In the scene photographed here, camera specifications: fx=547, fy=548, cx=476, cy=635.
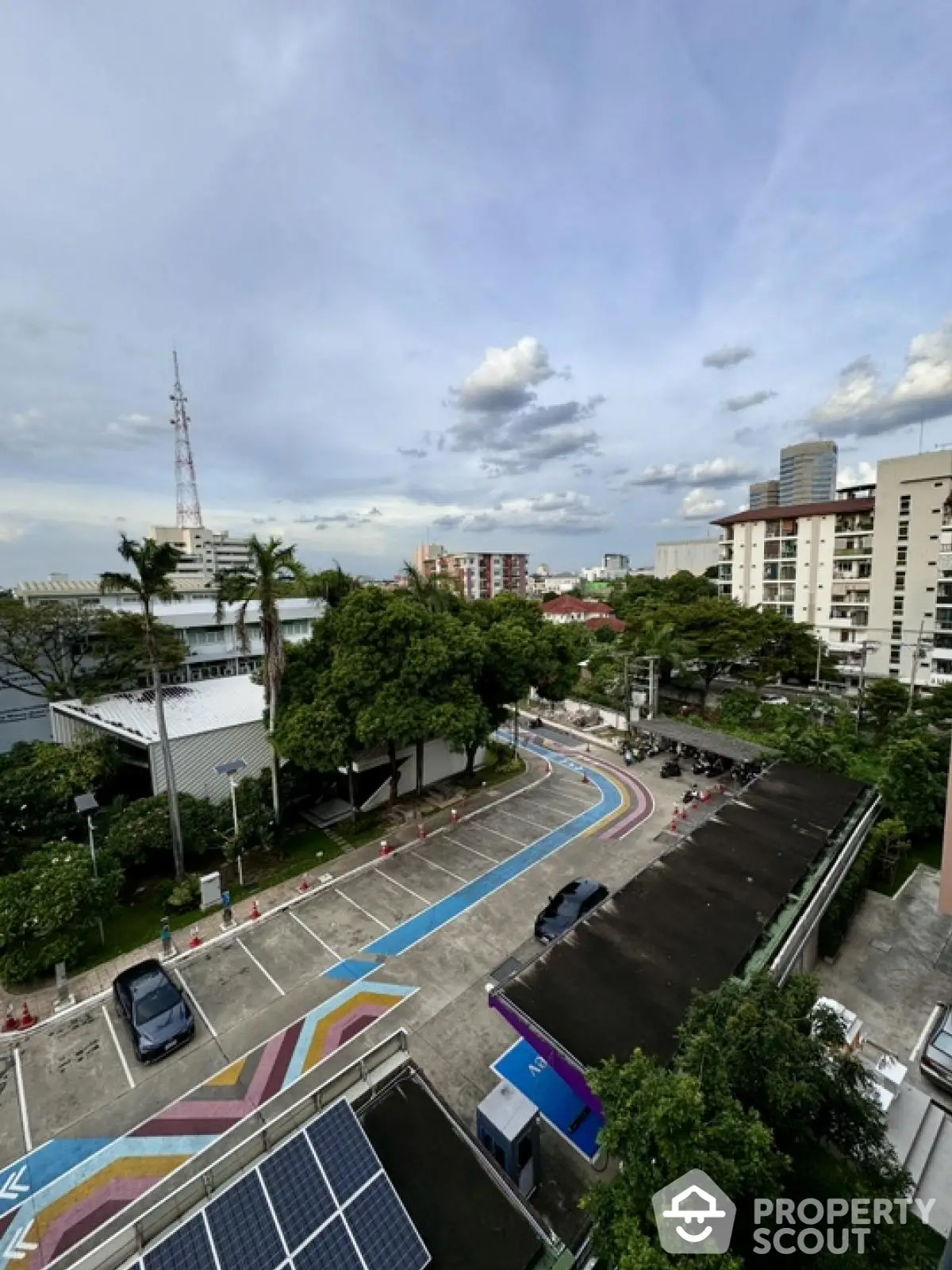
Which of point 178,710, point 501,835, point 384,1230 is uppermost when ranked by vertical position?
point 178,710

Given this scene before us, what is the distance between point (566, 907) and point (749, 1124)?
979 centimetres

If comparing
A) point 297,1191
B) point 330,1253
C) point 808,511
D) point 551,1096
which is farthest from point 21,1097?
point 808,511

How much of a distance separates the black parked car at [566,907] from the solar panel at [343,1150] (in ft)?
29.5

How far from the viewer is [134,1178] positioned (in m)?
9.66

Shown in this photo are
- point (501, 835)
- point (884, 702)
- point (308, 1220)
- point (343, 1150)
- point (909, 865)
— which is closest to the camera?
point (308, 1220)

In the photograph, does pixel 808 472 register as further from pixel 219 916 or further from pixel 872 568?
pixel 219 916

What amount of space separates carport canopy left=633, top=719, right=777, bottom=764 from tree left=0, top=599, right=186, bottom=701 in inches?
1027

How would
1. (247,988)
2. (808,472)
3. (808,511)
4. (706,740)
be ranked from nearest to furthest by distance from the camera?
(247,988) < (706,740) < (808,511) < (808,472)

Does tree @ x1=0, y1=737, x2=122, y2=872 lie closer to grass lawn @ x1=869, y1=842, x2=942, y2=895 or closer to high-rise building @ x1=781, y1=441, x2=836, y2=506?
grass lawn @ x1=869, y1=842, x2=942, y2=895

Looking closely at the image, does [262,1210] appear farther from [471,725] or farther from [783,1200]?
[471,725]

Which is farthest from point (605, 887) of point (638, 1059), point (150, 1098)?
point (150, 1098)

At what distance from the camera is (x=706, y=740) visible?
2788 centimetres

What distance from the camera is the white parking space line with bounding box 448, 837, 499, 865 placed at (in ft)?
64.1

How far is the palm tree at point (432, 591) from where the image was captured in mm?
24109
